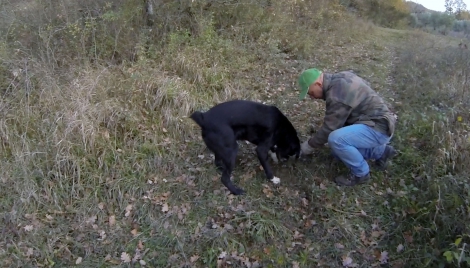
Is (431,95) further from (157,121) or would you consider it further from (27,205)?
(27,205)

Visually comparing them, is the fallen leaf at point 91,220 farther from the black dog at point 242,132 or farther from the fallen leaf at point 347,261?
the fallen leaf at point 347,261

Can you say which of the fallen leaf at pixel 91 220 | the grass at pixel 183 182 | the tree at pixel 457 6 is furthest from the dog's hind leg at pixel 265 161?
the tree at pixel 457 6

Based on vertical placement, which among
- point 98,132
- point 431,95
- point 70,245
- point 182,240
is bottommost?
point 70,245

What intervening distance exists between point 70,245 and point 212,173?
5.63 feet

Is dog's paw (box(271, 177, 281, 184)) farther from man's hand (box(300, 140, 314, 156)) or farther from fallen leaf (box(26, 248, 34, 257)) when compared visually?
fallen leaf (box(26, 248, 34, 257))

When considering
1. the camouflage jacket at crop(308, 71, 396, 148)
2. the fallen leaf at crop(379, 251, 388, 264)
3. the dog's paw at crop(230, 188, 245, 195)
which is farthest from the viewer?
the dog's paw at crop(230, 188, 245, 195)

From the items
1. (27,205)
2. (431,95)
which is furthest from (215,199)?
(431,95)

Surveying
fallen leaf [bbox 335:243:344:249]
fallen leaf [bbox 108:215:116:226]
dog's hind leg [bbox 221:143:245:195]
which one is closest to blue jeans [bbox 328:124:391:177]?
fallen leaf [bbox 335:243:344:249]

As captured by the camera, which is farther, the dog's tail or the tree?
the tree

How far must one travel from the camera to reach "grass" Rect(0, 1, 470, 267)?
3.55 m

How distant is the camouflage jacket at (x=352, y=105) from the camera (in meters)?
3.84

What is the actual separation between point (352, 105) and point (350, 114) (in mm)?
221

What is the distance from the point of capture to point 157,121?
5211 mm

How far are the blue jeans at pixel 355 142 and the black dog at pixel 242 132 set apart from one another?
625 millimetres
